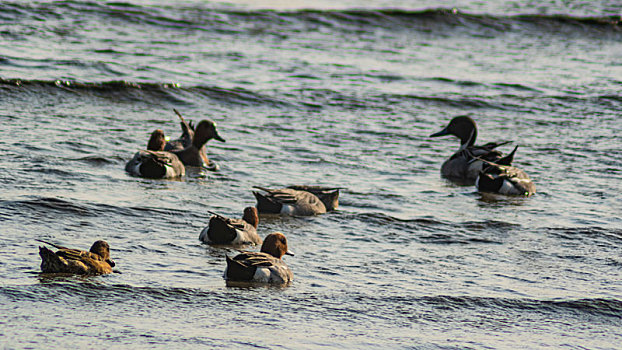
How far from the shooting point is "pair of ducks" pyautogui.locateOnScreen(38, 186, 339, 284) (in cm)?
799

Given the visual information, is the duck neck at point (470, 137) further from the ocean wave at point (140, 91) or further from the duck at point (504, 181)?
the ocean wave at point (140, 91)

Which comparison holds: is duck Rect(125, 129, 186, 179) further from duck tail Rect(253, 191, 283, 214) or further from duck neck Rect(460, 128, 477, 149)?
duck neck Rect(460, 128, 477, 149)

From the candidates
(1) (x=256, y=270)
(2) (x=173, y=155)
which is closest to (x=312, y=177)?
(2) (x=173, y=155)

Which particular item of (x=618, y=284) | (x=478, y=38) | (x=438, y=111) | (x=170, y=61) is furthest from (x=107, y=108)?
(x=478, y=38)

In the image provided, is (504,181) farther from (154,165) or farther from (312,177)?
(154,165)

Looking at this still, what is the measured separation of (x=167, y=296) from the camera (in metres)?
7.73

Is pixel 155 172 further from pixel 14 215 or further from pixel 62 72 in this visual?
pixel 62 72

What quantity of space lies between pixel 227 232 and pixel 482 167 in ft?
20.0

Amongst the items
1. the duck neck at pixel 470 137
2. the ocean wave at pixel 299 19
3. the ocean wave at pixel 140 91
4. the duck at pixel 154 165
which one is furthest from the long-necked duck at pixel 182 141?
the ocean wave at pixel 299 19

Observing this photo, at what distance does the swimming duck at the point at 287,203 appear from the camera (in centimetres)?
1123

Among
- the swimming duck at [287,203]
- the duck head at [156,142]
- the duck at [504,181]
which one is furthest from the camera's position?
the duck head at [156,142]

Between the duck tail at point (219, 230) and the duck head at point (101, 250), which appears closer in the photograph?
the duck head at point (101, 250)

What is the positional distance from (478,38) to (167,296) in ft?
76.7

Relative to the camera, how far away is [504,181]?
1330 cm
